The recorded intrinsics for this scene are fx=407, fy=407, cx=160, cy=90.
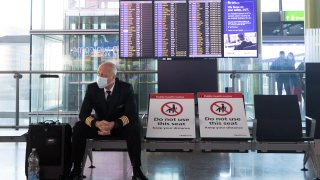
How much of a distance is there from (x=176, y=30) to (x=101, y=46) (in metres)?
1.68

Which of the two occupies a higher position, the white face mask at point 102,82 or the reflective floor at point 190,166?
the white face mask at point 102,82

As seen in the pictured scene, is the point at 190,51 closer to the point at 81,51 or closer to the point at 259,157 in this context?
the point at 259,157

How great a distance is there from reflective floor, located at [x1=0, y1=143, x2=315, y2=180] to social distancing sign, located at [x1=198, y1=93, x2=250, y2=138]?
1.43 ft

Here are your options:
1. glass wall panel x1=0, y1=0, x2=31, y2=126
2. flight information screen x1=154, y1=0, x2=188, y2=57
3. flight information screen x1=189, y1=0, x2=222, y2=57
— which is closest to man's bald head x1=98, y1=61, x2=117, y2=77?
flight information screen x1=154, y1=0, x2=188, y2=57

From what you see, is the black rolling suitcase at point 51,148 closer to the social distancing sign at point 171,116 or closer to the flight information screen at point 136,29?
the social distancing sign at point 171,116

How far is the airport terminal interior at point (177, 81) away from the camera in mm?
4145

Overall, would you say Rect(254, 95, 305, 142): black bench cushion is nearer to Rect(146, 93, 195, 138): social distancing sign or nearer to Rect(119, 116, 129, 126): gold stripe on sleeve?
Rect(146, 93, 195, 138): social distancing sign

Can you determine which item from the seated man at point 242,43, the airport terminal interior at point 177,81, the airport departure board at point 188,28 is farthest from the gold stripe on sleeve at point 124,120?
the seated man at point 242,43

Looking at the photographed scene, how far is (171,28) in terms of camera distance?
5.14 meters

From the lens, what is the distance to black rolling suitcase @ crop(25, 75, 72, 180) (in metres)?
3.88

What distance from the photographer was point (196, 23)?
5.14 metres

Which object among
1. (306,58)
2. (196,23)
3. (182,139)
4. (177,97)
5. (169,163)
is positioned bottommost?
(169,163)

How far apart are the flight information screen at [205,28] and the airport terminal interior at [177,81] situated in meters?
0.01

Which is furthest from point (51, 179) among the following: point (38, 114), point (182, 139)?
point (38, 114)
